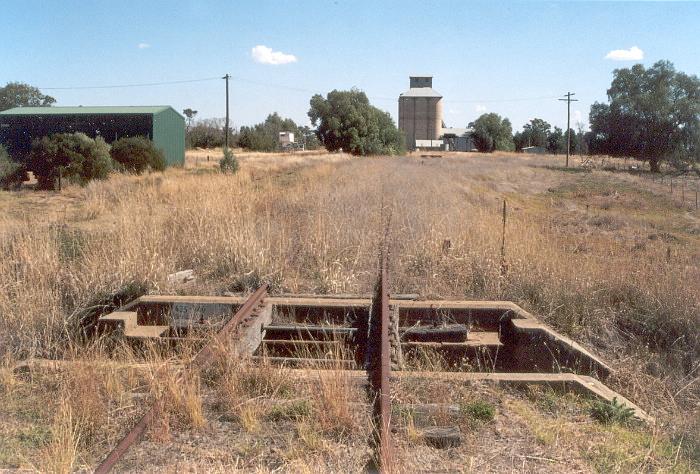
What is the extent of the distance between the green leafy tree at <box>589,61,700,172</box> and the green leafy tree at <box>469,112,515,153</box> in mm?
74659

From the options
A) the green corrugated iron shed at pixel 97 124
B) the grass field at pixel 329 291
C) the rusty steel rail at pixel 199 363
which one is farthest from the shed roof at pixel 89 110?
the rusty steel rail at pixel 199 363

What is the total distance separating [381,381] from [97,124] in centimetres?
4868

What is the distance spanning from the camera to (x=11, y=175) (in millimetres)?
34094

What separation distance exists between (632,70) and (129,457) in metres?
79.7

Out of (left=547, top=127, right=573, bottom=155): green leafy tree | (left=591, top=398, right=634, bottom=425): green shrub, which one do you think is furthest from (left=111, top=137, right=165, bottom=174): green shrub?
(left=547, top=127, right=573, bottom=155): green leafy tree

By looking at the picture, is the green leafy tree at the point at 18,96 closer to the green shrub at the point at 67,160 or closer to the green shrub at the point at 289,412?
the green shrub at the point at 67,160

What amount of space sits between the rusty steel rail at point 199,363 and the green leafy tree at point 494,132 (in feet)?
485

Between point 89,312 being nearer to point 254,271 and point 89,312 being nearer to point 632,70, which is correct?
point 254,271

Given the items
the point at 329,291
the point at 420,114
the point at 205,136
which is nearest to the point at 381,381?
the point at 329,291

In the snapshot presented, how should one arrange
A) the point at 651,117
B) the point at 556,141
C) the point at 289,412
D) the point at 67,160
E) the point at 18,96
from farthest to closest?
the point at 556,141
the point at 18,96
the point at 651,117
the point at 67,160
the point at 289,412

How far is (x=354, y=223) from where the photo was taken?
478 inches

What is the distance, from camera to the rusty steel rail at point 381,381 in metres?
3.84

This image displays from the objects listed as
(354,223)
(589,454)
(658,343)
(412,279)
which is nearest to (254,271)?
(412,279)

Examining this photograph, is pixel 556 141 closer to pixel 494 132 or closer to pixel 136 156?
pixel 494 132
